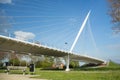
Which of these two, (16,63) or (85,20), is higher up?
(85,20)

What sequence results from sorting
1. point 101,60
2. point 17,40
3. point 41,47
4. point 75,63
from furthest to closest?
point 75,63 < point 101,60 < point 41,47 < point 17,40

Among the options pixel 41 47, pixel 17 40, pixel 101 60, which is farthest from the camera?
pixel 101 60

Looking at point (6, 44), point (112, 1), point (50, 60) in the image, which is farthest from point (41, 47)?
point (50, 60)

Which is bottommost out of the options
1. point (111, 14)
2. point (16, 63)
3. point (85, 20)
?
point (16, 63)

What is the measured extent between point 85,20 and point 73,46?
6.71 metres

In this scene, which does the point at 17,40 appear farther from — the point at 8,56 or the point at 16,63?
the point at 16,63

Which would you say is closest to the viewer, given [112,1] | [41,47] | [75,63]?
[112,1]

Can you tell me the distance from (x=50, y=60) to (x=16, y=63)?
13.2m

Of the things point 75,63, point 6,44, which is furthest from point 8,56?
point 75,63

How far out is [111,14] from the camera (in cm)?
2678

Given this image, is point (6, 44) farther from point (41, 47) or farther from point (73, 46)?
point (73, 46)

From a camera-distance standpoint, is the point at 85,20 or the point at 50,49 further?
the point at 85,20

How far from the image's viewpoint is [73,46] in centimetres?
5028

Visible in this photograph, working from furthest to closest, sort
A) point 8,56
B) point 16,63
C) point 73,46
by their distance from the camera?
1. point 16,63
2. point 8,56
3. point 73,46
